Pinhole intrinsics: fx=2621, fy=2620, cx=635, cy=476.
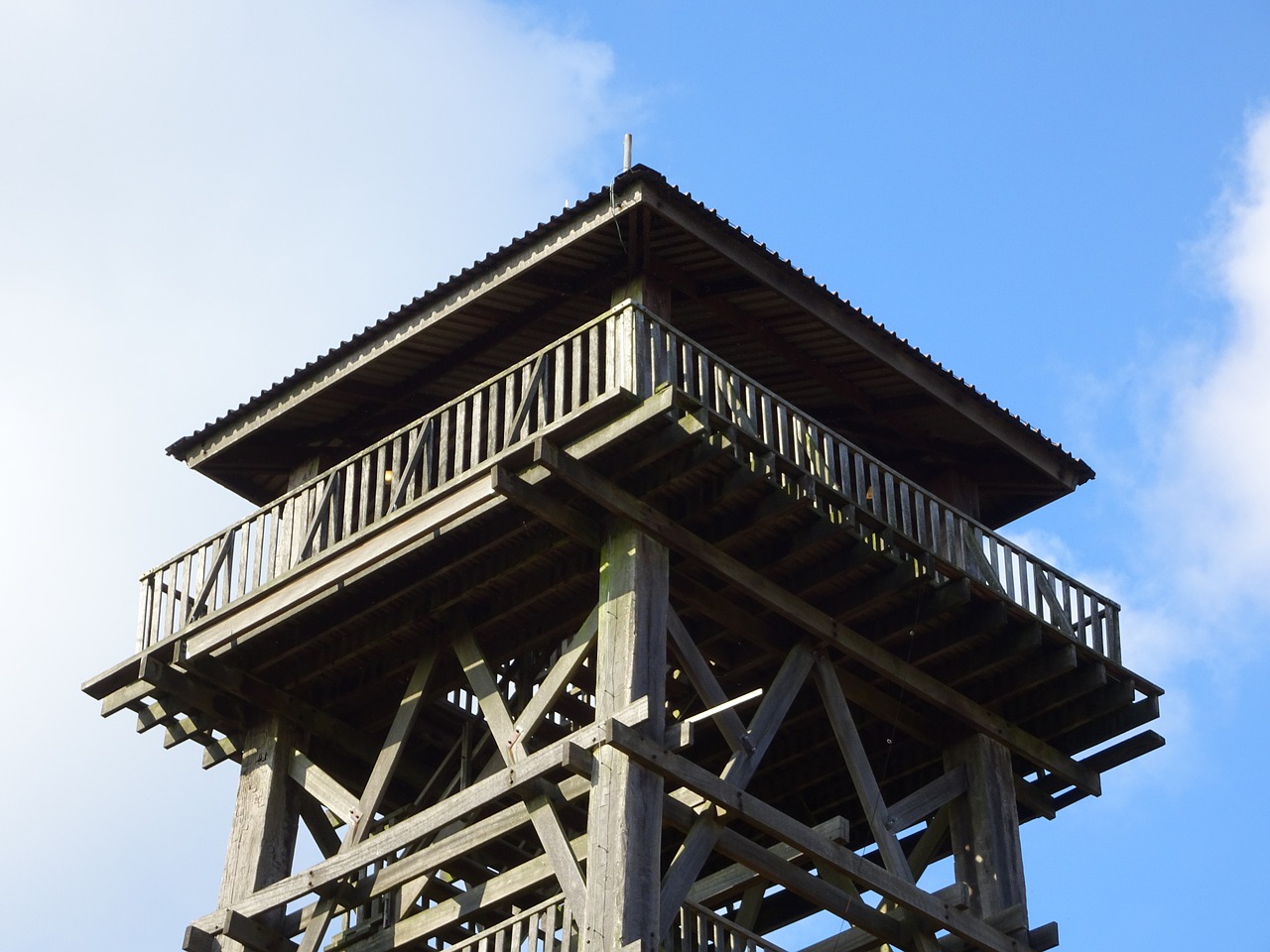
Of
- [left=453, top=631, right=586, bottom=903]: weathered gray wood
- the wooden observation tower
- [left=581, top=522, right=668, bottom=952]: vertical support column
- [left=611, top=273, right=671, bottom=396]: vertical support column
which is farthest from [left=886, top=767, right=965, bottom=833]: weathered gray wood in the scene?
[left=611, top=273, right=671, bottom=396]: vertical support column

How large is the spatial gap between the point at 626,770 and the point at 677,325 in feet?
18.1

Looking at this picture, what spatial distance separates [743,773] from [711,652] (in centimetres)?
264

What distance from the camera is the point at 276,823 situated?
76.8 feet

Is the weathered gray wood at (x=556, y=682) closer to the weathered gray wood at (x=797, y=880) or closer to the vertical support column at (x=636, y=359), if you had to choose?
the weathered gray wood at (x=797, y=880)

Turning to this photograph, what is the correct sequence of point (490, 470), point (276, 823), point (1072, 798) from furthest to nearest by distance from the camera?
point (1072, 798), point (276, 823), point (490, 470)

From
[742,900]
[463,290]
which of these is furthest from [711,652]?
[463,290]

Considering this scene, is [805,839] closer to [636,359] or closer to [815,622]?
[815,622]

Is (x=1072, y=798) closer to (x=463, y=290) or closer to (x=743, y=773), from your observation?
(x=743, y=773)

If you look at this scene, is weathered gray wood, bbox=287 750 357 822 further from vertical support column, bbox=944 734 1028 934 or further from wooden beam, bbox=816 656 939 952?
vertical support column, bbox=944 734 1028 934

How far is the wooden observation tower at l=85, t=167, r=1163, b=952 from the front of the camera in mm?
21328

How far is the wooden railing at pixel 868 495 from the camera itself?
2180 cm

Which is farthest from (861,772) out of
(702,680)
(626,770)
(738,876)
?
(626,770)

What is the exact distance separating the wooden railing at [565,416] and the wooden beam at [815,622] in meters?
0.62

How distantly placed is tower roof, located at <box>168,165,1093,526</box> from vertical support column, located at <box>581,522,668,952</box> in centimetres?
276
